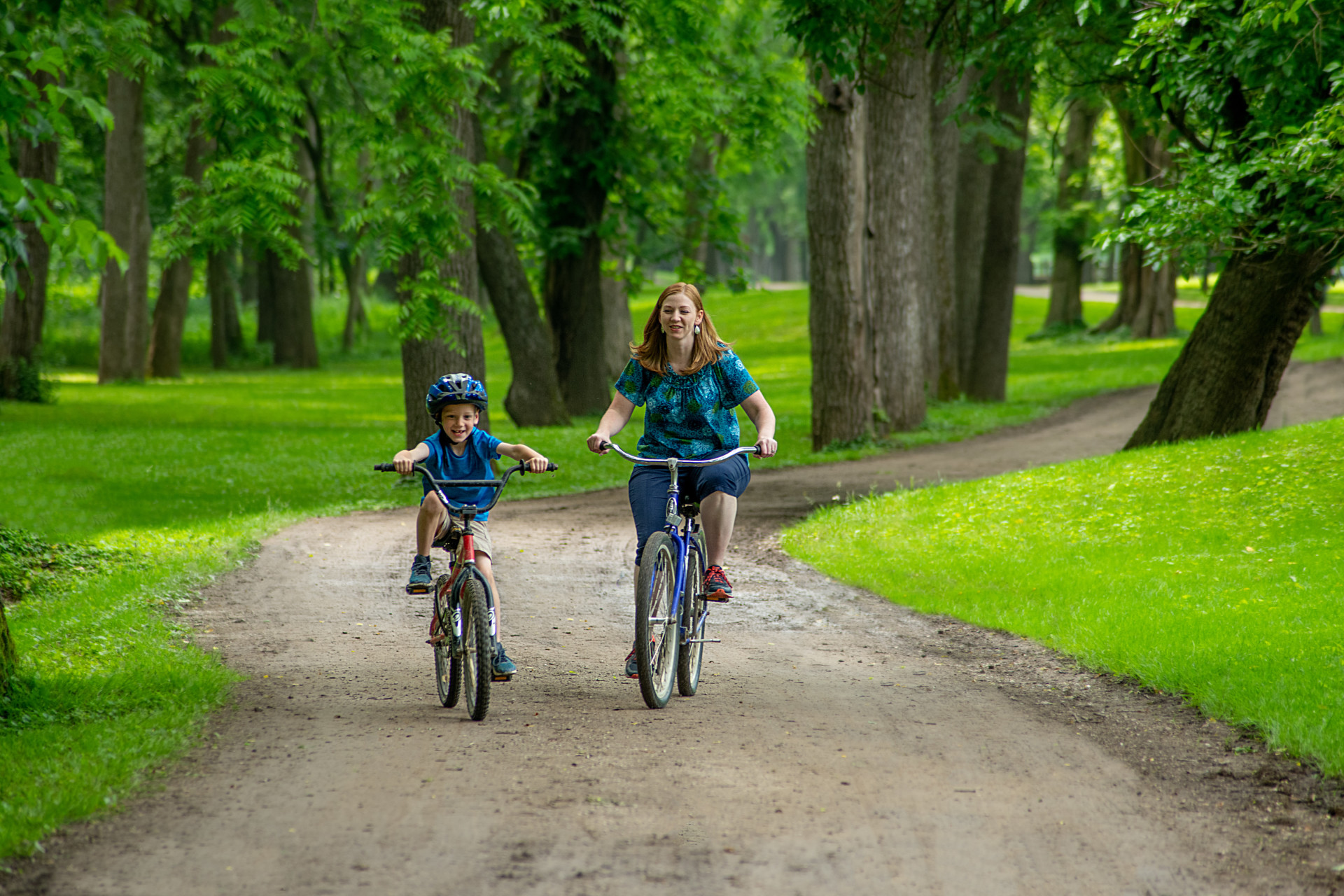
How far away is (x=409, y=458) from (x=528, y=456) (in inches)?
21.6

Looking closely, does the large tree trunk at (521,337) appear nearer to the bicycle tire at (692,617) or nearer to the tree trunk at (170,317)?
the bicycle tire at (692,617)

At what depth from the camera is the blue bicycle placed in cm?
546

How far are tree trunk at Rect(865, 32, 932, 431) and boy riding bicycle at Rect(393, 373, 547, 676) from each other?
496 inches

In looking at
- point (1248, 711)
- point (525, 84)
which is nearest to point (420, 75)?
point (1248, 711)

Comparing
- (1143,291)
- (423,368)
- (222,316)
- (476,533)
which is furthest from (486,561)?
(1143,291)

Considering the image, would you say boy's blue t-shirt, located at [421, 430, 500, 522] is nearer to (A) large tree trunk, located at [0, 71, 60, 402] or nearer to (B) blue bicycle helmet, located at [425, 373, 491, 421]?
(B) blue bicycle helmet, located at [425, 373, 491, 421]

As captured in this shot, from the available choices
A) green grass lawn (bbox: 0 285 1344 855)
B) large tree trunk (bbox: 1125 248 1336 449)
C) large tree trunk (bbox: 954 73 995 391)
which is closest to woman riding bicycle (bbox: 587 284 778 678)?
green grass lawn (bbox: 0 285 1344 855)

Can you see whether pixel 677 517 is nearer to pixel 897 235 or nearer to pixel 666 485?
pixel 666 485

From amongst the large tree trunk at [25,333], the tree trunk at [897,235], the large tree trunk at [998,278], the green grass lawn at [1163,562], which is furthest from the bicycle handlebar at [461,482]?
the large tree trunk at [25,333]

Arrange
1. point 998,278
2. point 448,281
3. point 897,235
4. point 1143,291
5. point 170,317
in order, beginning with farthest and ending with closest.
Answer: point 1143,291 < point 170,317 < point 998,278 < point 897,235 < point 448,281

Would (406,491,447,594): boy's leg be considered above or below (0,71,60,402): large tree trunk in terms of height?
below

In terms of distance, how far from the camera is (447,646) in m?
5.70

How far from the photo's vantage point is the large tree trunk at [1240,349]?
468 inches

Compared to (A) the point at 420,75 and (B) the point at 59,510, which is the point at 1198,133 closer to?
(A) the point at 420,75
